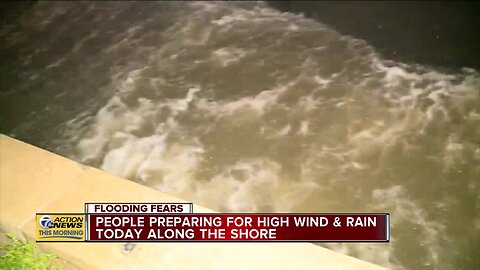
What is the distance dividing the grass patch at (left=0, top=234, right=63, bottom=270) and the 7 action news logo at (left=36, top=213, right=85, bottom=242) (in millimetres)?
84

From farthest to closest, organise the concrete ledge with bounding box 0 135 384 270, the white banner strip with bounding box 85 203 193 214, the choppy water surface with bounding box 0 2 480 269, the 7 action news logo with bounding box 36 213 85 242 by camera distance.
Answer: the choppy water surface with bounding box 0 2 480 269
the white banner strip with bounding box 85 203 193 214
the 7 action news logo with bounding box 36 213 85 242
the concrete ledge with bounding box 0 135 384 270

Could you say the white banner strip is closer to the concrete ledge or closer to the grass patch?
the concrete ledge

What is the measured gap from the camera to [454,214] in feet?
9.25

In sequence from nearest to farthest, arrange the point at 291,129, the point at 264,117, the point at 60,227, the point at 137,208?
the point at 60,227 < the point at 137,208 < the point at 291,129 < the point at 264,117

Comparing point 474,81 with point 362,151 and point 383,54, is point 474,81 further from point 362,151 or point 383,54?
point 362,151

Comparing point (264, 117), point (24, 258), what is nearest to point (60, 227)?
point (24, 258)

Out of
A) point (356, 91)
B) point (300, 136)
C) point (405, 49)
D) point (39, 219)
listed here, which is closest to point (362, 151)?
point (300, 136)

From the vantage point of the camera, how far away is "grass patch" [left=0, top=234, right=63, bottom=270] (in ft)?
7.23

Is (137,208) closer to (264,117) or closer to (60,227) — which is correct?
(60,227)

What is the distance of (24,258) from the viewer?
7.31 feet

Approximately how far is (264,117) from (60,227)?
192cm

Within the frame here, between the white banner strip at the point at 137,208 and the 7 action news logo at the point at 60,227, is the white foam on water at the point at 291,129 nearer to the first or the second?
the white banner strip at the point at 137,208

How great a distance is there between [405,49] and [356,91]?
96 cm

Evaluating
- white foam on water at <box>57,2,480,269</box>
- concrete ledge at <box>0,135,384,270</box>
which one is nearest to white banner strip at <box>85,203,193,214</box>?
concrete ledge at <box>0,135,384,270</box>
